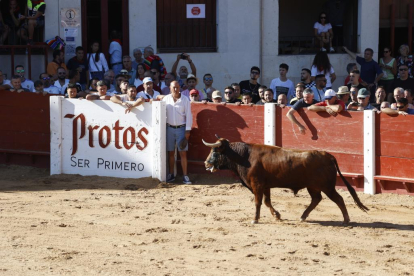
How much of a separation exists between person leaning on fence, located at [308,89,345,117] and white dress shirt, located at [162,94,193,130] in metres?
1.86

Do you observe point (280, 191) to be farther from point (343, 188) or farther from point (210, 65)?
point (210, 65)

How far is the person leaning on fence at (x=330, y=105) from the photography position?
11.8 m

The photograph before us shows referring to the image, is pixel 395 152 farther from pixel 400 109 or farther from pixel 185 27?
pixel 185 27

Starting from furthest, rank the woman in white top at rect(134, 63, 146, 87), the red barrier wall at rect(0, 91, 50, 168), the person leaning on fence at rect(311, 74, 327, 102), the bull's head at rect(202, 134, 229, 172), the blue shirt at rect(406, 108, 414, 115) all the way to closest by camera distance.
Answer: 1. the woman in white top at rect(134, 63, 146, 87)
2. the red barrier wall at rect(0, 91, 50, 168)
3. the person leaning on fence at rect(311, 74, 327, 102)
4. the blue shirt at rect(406, 108, 414, 115)
5. the bull's head at rect(202, 134, 229, 172)

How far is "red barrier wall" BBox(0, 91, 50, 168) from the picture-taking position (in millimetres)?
14070

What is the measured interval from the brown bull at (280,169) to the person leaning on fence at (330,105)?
1.91 m

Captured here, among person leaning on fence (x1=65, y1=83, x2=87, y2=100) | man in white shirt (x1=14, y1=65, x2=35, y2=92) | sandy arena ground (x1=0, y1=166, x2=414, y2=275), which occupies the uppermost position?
man in white shirt (x1=14, y1=65, x2=35, y2=92)

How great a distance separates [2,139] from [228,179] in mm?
4260

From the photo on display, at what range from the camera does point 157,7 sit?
16.5 metres

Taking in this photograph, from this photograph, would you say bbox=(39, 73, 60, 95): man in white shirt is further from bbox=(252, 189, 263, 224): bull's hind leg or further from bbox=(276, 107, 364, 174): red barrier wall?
bbox=(252, 189, 263, 224): bull's hind leg

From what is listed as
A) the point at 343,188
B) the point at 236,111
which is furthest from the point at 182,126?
the point at 343,188

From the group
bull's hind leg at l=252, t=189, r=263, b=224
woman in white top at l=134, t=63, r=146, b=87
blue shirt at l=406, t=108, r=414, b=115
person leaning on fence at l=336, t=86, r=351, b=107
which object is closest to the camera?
bull's hind leg at l=252, t=189, r=263, b=224

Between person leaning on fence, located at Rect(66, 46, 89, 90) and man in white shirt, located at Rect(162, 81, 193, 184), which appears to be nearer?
man in white shirt, located at Rect(162, 81, 193, 184)

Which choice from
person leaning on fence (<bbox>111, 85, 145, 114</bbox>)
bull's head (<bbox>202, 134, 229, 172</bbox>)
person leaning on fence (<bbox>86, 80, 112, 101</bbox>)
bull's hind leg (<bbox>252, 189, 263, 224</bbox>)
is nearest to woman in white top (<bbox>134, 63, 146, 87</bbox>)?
person leaning on fence (<bbox>86, 80, 112, 101</bbox>)
